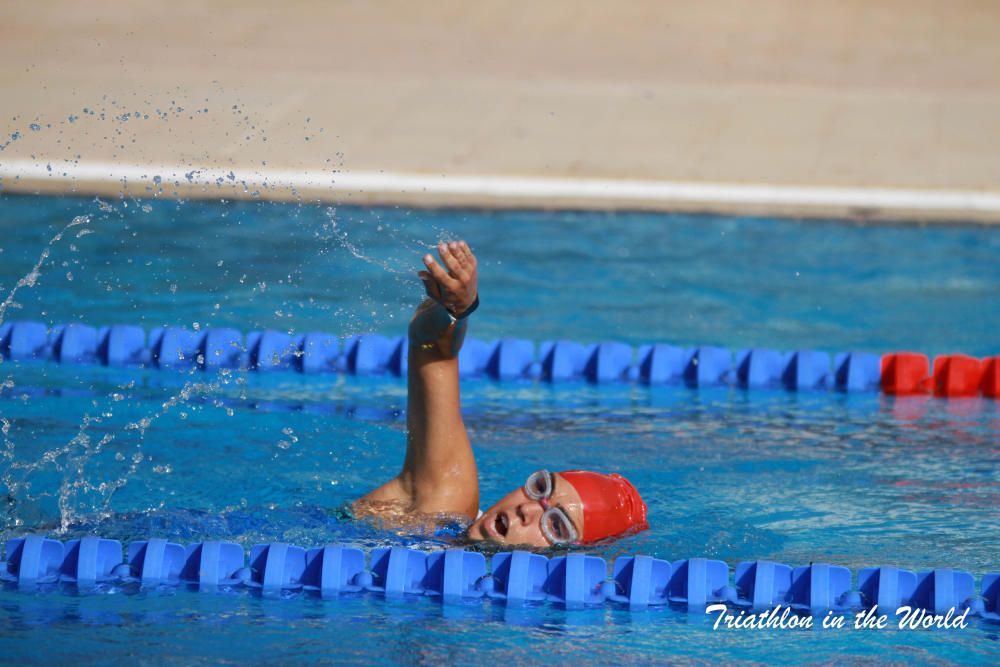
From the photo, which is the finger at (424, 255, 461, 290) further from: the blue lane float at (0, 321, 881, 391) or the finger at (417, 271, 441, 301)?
the blue lane float at (0, 321, 881, 391)

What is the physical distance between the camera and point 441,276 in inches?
114

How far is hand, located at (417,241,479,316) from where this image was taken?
287cm

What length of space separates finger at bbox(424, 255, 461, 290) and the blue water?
31.8 inches

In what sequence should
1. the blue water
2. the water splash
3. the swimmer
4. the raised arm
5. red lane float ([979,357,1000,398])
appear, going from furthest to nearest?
1. the water splash
2. red lane float ([979,357,1000,398])
3. the swimmer
4. the blue water
5. the raised arm

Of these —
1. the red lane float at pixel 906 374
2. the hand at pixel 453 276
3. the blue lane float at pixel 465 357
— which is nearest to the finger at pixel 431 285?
the hand at pixel 453 276

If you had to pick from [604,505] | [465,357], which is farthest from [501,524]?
[465,357]

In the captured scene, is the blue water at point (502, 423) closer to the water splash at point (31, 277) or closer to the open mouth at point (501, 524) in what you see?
the water splash at point (31, 277)

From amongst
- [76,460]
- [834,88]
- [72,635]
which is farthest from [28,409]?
[834,88]

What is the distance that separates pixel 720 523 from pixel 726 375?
60.4 inches

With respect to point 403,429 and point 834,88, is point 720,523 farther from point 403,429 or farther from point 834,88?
point 834,88

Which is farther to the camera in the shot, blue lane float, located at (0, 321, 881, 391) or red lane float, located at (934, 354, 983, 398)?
blue lane float, located at (0, 321, 881, 391)

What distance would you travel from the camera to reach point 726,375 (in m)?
5.45

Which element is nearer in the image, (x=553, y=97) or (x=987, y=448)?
(x=987, y=448)

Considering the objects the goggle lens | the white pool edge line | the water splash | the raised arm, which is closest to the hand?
the raised arm
